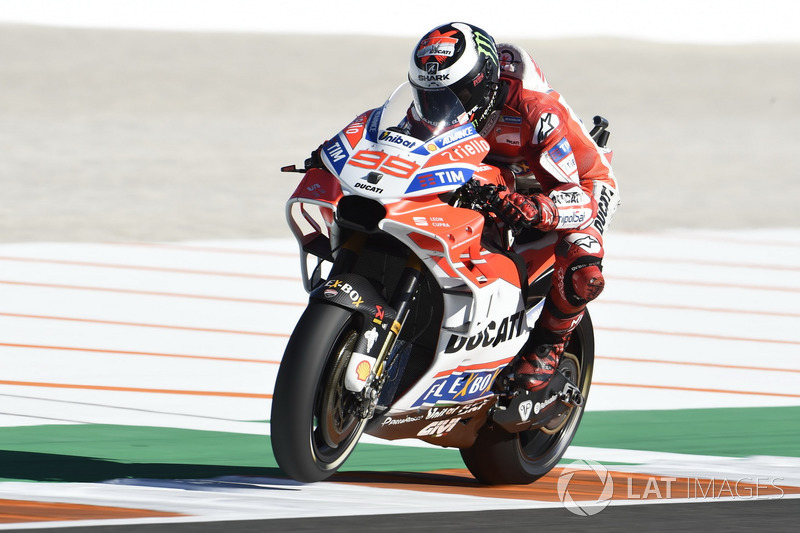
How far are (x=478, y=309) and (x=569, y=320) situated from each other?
84 centimetres

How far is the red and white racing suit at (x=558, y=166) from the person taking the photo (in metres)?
6.00

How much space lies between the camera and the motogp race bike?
5.34 meters

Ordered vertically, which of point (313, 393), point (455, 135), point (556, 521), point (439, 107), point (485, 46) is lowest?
point (556, 521)

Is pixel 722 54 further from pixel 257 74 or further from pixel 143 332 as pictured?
pixel 143 332

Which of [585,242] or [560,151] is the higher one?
[560,151]

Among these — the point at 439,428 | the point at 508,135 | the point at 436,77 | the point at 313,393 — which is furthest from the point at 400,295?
the point at 508,135

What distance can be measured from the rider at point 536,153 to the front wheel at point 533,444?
340mm

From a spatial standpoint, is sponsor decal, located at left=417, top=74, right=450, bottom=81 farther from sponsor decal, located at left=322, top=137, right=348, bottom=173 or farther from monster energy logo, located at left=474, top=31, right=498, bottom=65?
sponsor decal, located at left=322, top=137, right=348, bottom=173

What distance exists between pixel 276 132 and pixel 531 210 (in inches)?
843

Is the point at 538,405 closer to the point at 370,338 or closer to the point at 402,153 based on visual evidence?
the point at 370,338

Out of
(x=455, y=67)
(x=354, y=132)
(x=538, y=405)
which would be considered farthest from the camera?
(x=538, y=405)

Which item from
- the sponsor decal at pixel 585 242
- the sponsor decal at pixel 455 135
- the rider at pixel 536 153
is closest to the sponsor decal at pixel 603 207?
the rider at pixel 536 153
